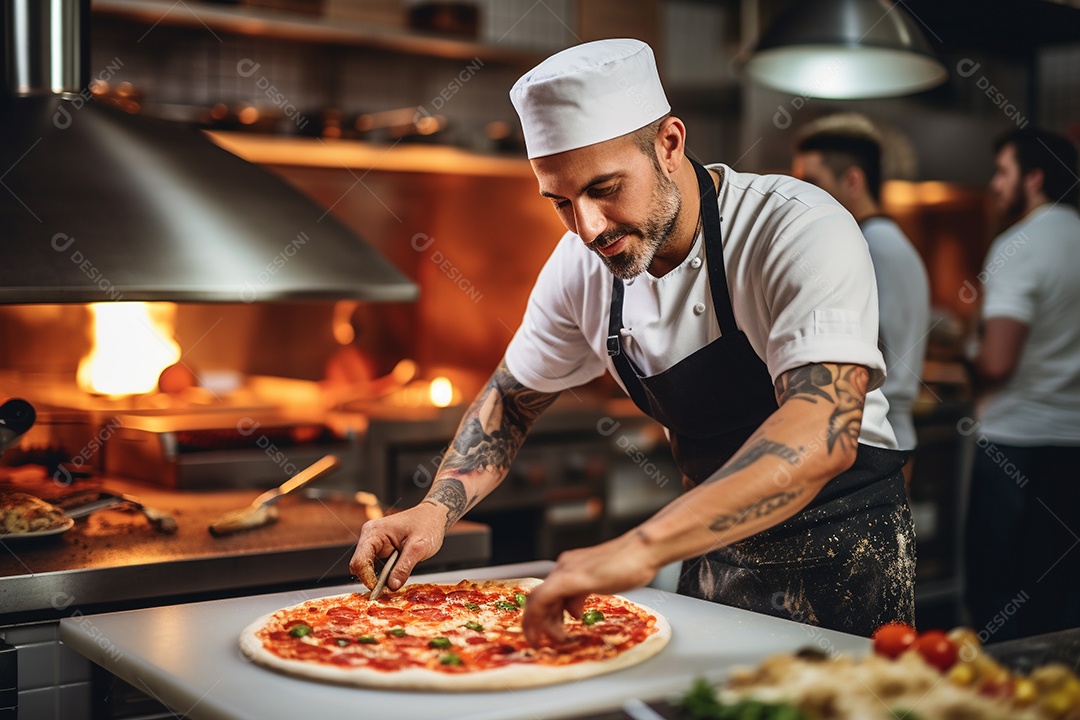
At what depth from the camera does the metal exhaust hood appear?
2.11 meters

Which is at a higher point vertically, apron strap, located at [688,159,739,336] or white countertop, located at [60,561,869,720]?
apron strap, located at [688,159,739,336]

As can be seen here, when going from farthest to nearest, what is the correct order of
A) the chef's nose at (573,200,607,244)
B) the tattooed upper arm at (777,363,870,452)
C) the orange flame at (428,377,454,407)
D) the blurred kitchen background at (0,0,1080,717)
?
the orange flame at (428,377,454,407)
the blurred kitchen background at (0,0,1080,717)
the chef's nose at (573,200,607,244)
the tattooed upper arm at (777,363,870,452)

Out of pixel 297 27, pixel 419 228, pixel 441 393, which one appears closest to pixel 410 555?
pixel 441 393

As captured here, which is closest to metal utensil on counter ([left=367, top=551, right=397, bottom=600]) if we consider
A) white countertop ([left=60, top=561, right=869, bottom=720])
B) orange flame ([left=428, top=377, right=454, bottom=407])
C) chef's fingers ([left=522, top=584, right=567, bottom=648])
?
white countertop ([left=60, top=561, right=869, bottom=720])

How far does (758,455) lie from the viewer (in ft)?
5.07

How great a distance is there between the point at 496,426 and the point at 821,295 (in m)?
0.79

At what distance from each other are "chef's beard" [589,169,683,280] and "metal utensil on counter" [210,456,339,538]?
3.26 ft

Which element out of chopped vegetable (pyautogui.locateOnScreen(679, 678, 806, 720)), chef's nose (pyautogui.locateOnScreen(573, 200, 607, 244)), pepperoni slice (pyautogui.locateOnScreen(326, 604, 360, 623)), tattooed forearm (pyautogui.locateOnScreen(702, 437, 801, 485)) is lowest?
pepperoni slice (pyautogui.locateOnScreen(326, 604, 360, 623))

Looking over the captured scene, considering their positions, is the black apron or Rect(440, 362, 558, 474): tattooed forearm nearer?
the black apron

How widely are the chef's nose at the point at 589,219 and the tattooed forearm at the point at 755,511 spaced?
0.52 metres

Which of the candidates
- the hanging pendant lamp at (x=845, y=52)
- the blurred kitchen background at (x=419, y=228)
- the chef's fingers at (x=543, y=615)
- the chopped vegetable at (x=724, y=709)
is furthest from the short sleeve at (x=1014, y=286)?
the chopped vegetable at (x=724, y=709)

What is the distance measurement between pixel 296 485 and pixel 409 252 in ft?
6.93

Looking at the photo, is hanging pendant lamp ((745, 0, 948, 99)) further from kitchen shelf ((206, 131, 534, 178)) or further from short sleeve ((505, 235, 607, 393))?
kitchen shelf ((206, 131, 534, 178))

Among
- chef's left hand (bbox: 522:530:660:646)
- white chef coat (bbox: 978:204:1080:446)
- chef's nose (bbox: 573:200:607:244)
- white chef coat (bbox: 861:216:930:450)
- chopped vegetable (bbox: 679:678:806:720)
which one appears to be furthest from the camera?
white chef coat (bbox: 978:204:1080:446)
